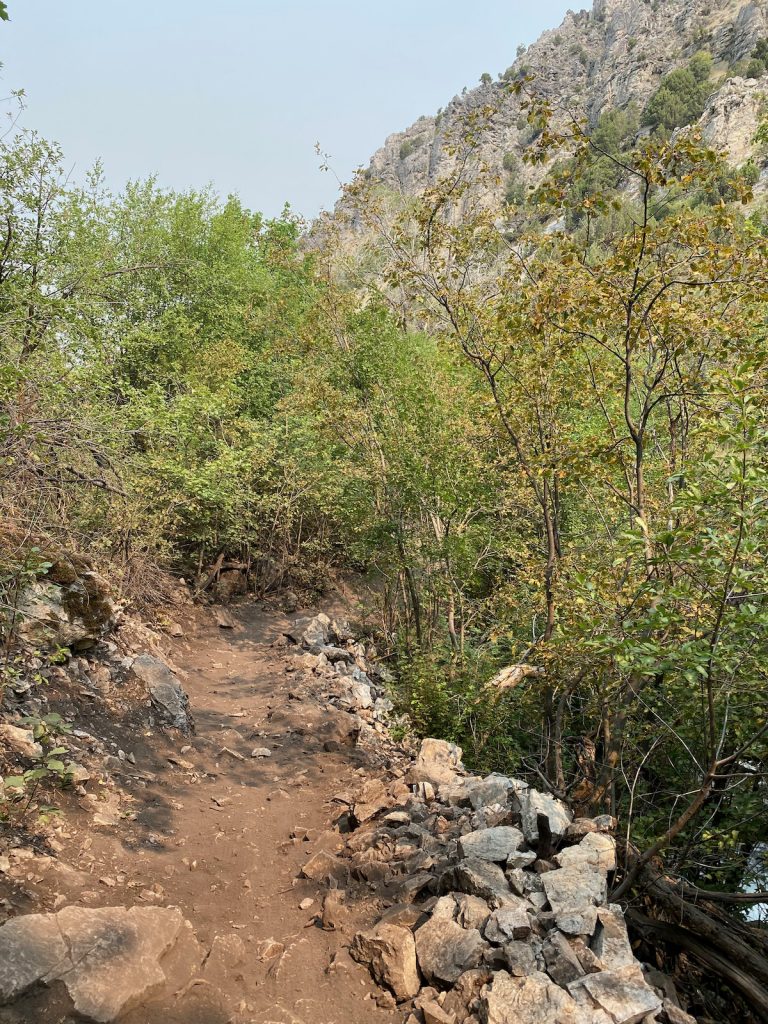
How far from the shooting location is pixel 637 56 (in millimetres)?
82562

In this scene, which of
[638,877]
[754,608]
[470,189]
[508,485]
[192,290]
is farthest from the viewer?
[192,290]

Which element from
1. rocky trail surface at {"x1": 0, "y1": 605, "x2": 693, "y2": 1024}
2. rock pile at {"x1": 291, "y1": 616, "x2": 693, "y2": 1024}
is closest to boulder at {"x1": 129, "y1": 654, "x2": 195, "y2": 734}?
rocky trail surface at {"x1": 0, "y1": 605, "x2": 693, "y2": 1024}

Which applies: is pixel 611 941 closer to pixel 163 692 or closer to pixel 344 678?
pixel 163 692

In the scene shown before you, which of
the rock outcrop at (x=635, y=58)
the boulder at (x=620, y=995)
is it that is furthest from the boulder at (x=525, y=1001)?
the rock outcrop at (x=635, y=58)

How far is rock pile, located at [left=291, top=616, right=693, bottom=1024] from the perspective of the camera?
3.32m

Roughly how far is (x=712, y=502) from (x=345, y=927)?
364 centimetres

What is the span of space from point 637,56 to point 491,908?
106 metres

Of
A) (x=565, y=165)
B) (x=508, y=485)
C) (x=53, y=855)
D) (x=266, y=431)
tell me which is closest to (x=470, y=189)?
(x=565, y=165)

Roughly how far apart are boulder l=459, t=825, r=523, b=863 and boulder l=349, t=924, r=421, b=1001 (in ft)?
2.63

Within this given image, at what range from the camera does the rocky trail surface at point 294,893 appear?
128 inches

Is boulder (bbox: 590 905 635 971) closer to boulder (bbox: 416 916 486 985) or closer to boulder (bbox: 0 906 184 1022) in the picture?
boulder (bbox: 416 916 486 985)

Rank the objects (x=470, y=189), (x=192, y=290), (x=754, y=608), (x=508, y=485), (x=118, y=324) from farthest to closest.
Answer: (x=192, y=290) < (x=118, y=324) < (x=508, y=485) < (x=470, y=189) < (x=754, y=608)

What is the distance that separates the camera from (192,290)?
731 inches

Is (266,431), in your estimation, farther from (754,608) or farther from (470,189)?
(754,608)
